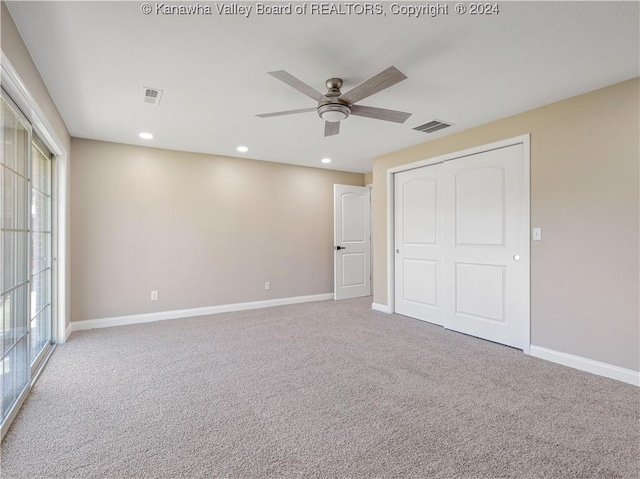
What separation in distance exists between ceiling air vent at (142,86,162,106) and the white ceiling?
0.15ft

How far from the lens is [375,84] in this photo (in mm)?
2201

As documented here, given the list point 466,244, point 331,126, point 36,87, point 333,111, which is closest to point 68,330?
point 36,87

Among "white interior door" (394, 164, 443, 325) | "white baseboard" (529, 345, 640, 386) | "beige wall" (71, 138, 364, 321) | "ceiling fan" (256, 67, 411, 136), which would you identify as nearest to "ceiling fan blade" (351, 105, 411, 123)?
"ceiling fan" (256, 67, 411, 136)

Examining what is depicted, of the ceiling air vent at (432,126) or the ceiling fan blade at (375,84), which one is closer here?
the ceiling fan blade at (375,84)

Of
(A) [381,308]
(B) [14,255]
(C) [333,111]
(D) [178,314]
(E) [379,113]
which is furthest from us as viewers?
(A) [381,308]

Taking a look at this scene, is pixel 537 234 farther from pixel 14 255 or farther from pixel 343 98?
pixel 14 255

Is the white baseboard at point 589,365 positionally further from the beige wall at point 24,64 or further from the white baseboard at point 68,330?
the white baseboard at point 68,330

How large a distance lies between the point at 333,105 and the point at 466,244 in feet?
7.92

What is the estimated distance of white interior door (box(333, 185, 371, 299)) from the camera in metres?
5.92

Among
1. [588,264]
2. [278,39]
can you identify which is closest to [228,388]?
[278,39]

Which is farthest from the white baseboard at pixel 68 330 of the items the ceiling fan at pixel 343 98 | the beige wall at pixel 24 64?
the ceiling fan at pixel 343 98

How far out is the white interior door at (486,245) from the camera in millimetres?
3443

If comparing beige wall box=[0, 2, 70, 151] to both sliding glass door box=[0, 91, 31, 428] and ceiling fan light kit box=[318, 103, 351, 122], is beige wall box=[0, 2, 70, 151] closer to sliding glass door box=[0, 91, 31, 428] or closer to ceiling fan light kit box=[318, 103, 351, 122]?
sliding glass door box=[0, 91, 31, 428]

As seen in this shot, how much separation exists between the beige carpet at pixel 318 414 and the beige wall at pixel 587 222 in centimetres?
36
